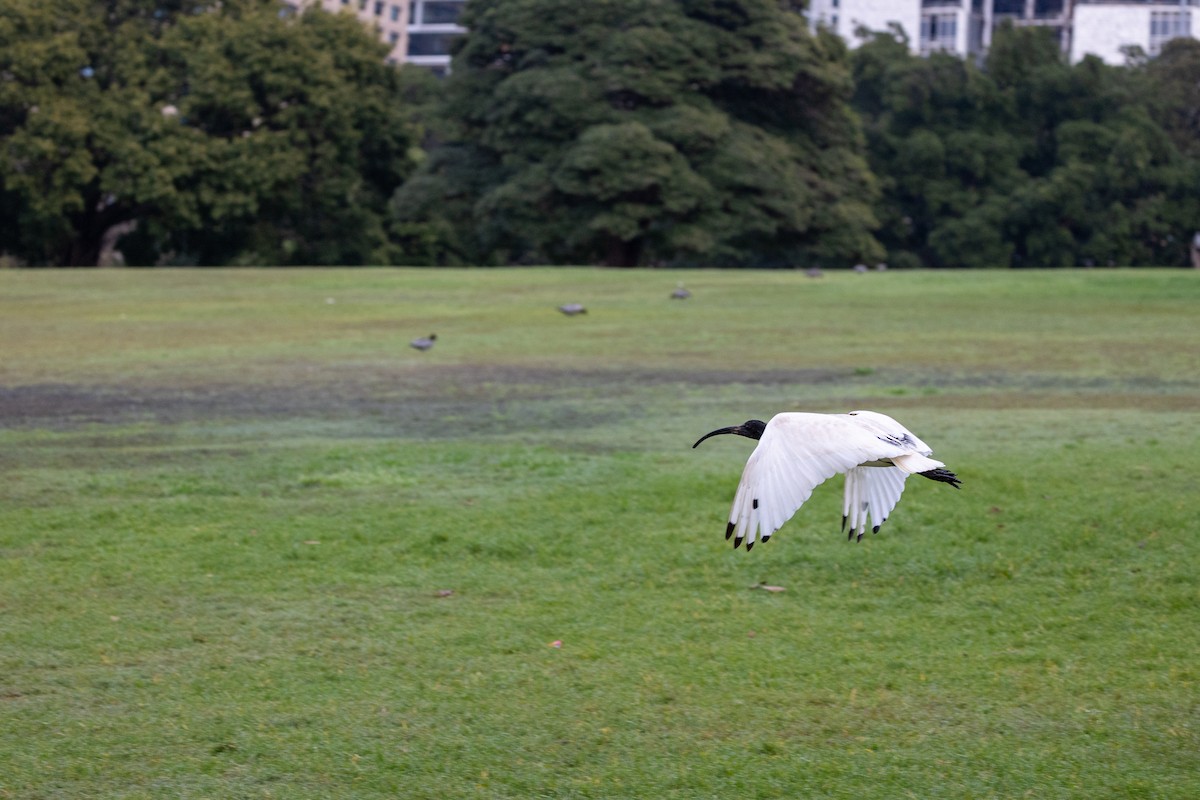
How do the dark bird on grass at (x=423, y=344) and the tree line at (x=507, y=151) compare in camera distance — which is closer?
the dark bird on grass at (x=423, y=344)

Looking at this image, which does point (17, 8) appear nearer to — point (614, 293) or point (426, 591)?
point (614, 293)

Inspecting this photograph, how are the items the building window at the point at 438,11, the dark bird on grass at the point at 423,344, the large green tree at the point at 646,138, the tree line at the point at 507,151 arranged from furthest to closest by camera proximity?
the building window at the point at 438,11 < the large green tree at the point at 646,138 < the tree line at the point at 507,151 < the dark bird on grass at the point at 423,344

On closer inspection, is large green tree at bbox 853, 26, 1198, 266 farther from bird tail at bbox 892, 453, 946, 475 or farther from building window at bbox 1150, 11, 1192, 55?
building window at bbox 1150, 11, 1192, 55

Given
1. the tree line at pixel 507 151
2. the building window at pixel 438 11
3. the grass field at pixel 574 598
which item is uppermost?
the building window at pixel 438 11

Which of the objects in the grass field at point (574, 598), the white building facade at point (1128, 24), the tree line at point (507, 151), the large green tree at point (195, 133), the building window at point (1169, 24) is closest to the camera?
the grass field at point (574, 598)

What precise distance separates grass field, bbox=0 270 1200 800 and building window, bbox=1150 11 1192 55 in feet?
283

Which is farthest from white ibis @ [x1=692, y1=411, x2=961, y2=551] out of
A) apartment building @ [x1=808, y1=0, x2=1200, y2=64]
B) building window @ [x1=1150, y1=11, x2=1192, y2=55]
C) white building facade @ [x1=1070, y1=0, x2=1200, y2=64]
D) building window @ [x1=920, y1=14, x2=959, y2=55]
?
building window @ [x1=920, y1=14, x2=959, y2=55]

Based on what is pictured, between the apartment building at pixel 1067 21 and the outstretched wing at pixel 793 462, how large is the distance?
3500 inches

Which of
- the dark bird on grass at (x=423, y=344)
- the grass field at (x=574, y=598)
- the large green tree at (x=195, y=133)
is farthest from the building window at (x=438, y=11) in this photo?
the grass field at (x=574, y=598)

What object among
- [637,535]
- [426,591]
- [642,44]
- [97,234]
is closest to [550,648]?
[426,591]

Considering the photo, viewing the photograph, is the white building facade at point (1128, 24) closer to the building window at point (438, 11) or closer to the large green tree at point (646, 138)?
the building window at point (438, 11)

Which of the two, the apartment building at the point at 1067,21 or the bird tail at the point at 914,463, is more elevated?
the apartment building at the point at 1067,21

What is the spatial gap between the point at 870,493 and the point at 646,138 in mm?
31727

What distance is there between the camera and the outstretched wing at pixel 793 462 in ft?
13.5
